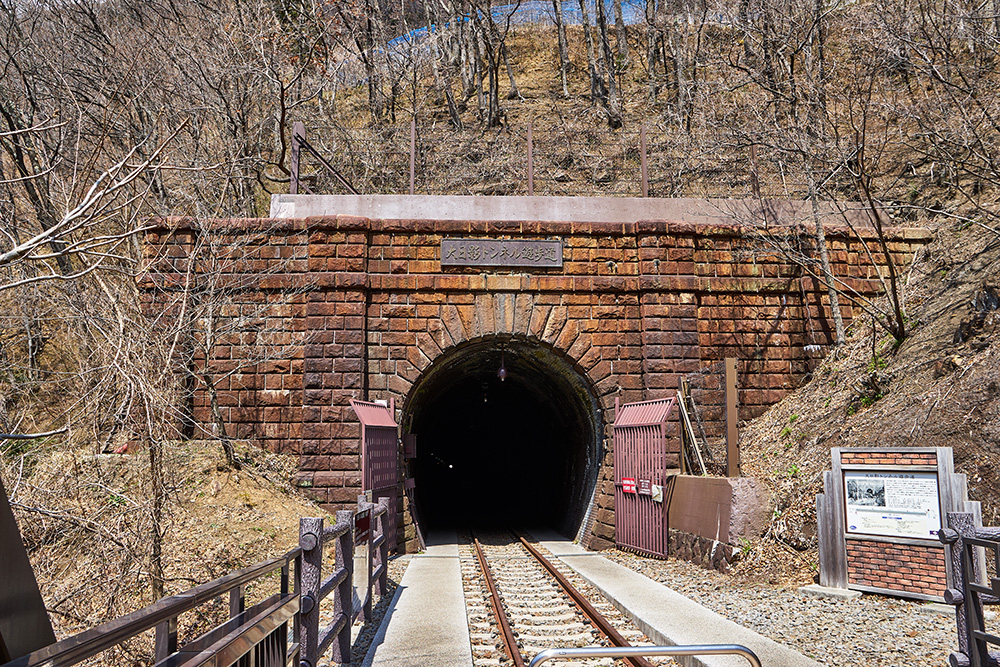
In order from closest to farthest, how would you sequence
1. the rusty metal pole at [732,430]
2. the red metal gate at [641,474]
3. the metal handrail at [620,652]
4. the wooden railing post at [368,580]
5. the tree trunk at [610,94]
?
the metal handrail at [620,652], the wooden railing post at [368,580], the rusty metal pole at [732,430], the red metal gate at [641,474], the tree trunk at [610,94]

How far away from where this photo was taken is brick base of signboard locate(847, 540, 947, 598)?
7227 mm

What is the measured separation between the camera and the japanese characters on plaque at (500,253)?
13.0 metres

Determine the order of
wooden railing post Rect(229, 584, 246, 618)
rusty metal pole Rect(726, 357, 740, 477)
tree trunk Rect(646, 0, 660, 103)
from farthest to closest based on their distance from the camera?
1. tree trunk Rect(646, 0, 660, 103)
2. rusty metal pole Rect(726, 357, 740, 477)
3. wooden railing post Rect(229, 584, 246, 618)

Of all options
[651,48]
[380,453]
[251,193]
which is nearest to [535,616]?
[380,453]

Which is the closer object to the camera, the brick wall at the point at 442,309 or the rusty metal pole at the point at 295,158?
the brick wall at the point at 442,309

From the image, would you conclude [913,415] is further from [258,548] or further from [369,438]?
[258,548]

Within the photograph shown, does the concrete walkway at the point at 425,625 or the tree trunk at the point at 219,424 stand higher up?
the tree trunk at the point at 219,424

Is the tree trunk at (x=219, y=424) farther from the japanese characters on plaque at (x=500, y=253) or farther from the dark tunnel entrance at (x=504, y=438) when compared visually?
the japanese characters on plaque at (x=500, y=253)

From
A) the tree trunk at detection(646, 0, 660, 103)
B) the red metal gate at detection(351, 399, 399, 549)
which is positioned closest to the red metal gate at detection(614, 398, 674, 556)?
the red metal gate at detection(351, 399, 399, 549)

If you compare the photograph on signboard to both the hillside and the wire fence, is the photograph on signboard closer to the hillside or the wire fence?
the hillside

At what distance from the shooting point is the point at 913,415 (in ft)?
30.3

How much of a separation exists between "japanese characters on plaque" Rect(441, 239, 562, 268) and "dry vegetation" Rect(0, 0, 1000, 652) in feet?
12.5

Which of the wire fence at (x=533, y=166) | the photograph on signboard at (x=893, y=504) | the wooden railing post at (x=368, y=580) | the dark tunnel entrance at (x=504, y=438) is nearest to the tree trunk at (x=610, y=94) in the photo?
the wire fence at (x=533, y=166)

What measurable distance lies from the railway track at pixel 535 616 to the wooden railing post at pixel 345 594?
1.04 metres
